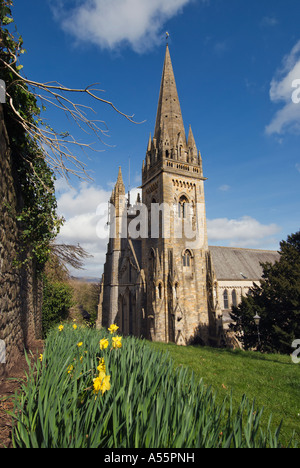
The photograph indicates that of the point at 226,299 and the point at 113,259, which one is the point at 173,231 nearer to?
the point at 113,259

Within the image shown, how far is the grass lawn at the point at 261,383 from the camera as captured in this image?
15.0 ft

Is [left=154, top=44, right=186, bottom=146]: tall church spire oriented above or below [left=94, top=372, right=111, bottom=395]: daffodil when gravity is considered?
above

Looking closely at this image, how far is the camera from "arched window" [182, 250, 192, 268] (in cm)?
2156

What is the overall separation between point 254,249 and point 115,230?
19.6 m

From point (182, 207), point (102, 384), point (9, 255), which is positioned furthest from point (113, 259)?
point (102, 384)

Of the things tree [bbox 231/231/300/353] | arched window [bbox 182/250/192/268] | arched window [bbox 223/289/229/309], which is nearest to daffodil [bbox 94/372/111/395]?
tree [bbox 231/231/300/353]

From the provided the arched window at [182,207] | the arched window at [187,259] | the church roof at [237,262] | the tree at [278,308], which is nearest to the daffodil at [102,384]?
the tree at [278,308]

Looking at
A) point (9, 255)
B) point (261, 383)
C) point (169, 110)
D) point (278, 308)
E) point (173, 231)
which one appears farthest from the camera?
point (169, 110)

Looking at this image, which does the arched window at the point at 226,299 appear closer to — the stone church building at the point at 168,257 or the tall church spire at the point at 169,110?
the stone church building at the point at 168,257

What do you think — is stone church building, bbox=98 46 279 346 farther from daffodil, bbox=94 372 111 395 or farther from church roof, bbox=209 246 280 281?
daffodil, bbox=94 372 111 395

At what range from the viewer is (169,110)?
24578mm

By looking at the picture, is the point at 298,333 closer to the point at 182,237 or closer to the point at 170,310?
the point at 170,310

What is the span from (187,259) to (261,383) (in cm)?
1545
